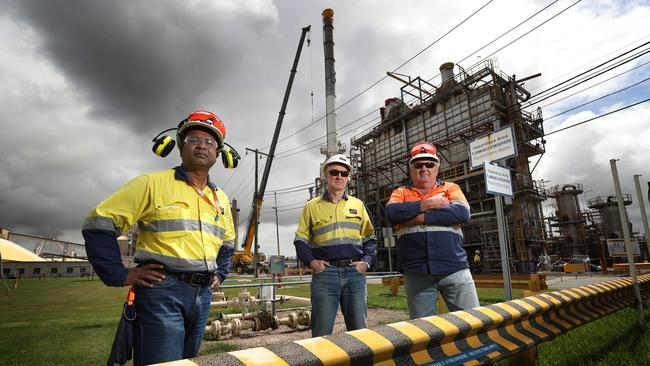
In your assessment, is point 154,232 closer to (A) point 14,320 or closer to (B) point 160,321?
(B) point 160,321

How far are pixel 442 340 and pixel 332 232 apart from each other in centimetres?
166

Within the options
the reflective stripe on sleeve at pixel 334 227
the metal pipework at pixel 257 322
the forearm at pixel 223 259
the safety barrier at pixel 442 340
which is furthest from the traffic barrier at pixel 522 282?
the forearm at pixel 223 259

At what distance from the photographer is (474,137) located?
29609mm

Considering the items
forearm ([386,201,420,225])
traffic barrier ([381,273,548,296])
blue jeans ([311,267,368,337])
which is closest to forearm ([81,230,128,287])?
blue jeans ([311,267,368,337])

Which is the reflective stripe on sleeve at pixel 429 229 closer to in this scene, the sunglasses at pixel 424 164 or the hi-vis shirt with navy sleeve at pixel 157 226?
the sunglasses at pixel 424 164

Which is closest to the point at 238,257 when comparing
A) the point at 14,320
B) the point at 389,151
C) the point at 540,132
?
the point at 389,151

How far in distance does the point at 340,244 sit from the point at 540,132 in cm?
3400

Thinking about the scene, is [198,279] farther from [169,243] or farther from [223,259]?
[223,259]

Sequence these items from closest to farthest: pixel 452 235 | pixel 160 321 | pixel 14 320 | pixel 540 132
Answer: pixel 160 321
pixel 452 235
pixel 14 320
pixel 540 132

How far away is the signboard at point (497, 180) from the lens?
4.69 meters

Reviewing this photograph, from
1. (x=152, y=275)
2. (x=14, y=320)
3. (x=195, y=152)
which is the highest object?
(x=195, y=152)

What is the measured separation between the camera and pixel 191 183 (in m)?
2.34

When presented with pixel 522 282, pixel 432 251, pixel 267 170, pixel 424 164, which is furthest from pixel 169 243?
pixel 267 170

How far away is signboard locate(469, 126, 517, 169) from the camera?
4887 mm
